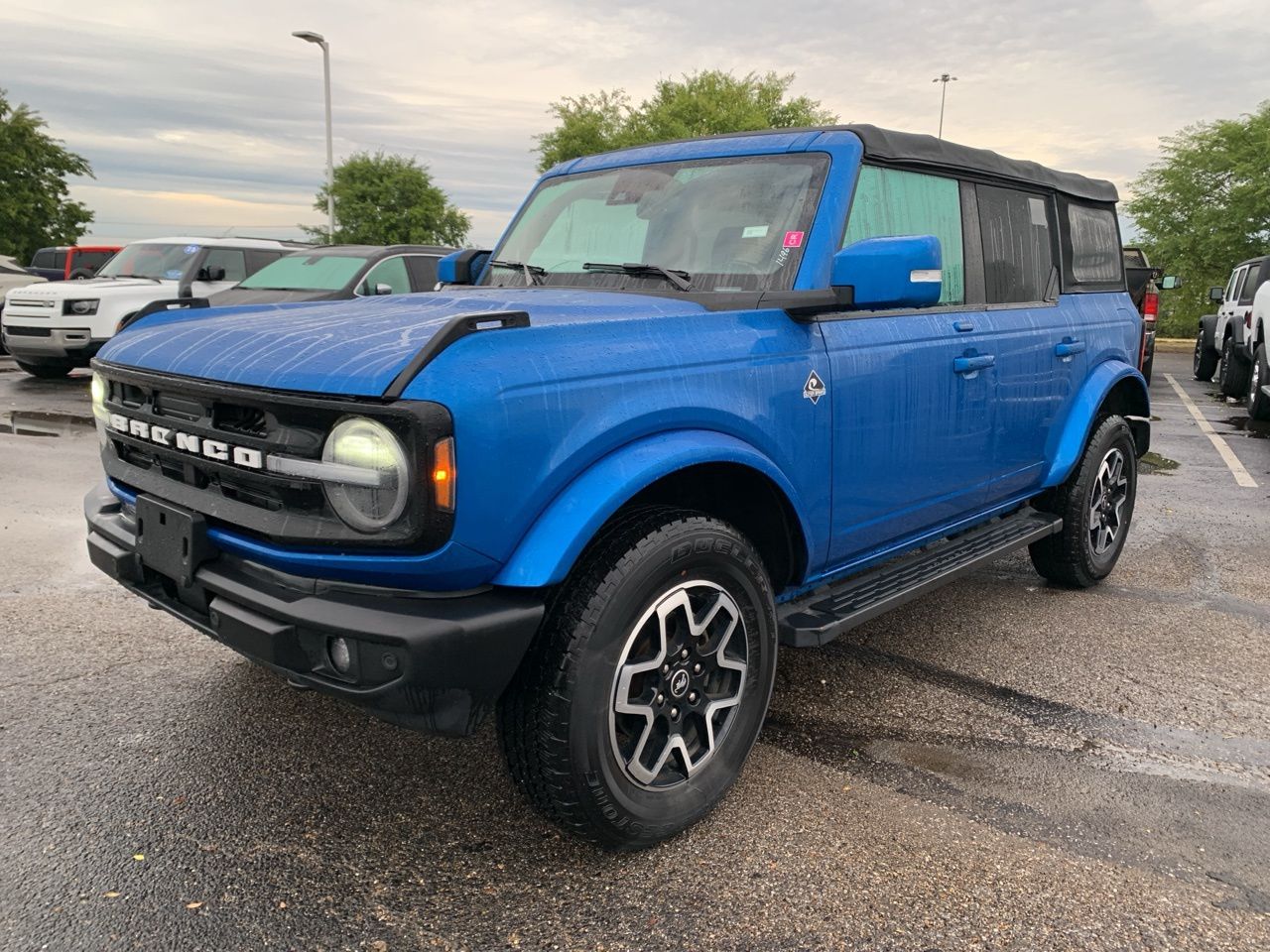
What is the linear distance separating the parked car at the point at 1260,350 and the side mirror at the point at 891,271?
8.87 metres

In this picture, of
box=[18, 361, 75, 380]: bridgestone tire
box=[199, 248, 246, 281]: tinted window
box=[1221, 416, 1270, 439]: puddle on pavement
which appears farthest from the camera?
box=[18, 361, 75, 380]: bridgestone tire

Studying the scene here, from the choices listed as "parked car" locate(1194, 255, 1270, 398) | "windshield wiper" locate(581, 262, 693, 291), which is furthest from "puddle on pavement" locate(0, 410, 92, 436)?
"parked car" locate(1194, 255, 1270, 398)

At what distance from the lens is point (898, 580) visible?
3.41 meters

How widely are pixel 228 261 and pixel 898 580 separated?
11.0m

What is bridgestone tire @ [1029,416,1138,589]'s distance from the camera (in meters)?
4.55

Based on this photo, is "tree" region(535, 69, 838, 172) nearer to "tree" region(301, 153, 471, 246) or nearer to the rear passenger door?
"tree" region(301, 153, 471, 246)

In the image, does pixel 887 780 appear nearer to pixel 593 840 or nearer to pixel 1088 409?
pixel 593 840

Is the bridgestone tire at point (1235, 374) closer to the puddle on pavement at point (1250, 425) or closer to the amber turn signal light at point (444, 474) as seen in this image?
the puddle on pavement at point (1250, 425)

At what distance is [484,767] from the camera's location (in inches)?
117

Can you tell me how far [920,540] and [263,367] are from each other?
2.44m

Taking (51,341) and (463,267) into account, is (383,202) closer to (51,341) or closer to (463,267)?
(51,341)

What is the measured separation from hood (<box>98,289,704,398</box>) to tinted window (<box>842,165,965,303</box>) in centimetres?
81

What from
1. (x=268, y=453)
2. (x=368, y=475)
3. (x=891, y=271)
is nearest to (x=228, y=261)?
(x=268, y=453)

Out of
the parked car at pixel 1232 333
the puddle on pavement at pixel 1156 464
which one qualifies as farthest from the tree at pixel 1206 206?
the puddle on pavement at pixel 1156 464
